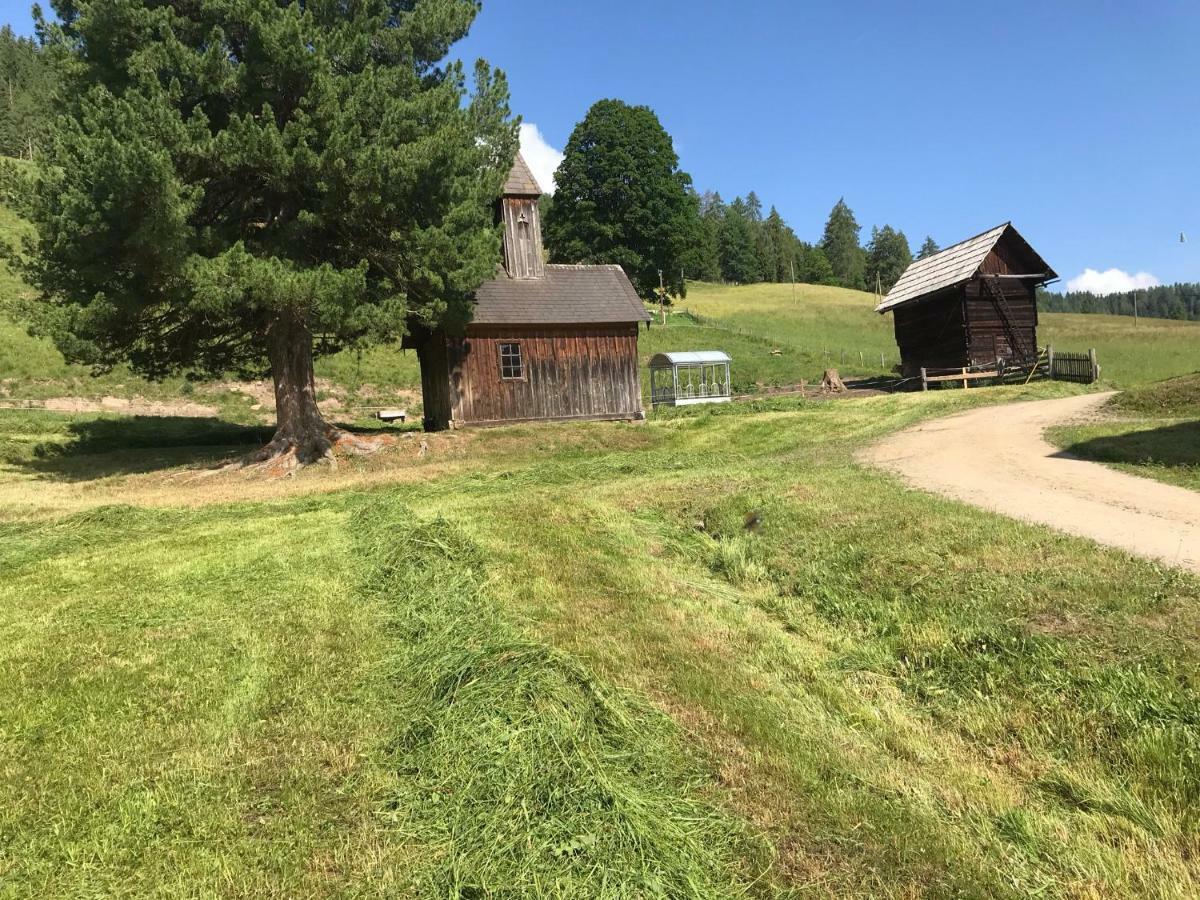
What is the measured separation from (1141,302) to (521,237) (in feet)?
630

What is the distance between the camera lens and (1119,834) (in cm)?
340

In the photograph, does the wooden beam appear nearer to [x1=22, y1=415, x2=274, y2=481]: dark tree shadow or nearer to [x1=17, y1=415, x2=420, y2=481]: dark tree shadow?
[x1=17, y1=415, x2=420, y2=481]: dark tree shadow

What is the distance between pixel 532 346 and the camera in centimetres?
2411

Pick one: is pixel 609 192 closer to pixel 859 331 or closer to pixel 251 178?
pixel 859 331

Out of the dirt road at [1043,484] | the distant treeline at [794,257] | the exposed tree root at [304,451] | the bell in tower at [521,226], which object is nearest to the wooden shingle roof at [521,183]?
the bell in tower at [521,226]

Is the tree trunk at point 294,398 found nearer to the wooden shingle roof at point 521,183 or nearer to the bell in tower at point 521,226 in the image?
the bell in tower at point 521,226

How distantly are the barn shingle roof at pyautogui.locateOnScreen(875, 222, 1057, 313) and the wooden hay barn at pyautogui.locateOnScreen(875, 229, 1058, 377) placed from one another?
0.04 m

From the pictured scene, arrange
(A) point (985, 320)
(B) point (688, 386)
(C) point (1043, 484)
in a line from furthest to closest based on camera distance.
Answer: (B) point (688, 386) → (A) point (985, 320) → (C) point (1043, 484)

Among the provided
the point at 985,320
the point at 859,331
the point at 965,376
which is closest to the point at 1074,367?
the point at 965,376

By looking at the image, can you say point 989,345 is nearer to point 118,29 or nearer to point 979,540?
point 979,540

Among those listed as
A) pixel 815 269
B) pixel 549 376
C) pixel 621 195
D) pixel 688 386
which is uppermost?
pixel 815 269

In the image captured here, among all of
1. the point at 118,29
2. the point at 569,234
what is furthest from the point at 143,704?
the point at 569,234

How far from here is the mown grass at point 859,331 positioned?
36938 mm

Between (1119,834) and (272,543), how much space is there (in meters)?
9.21
